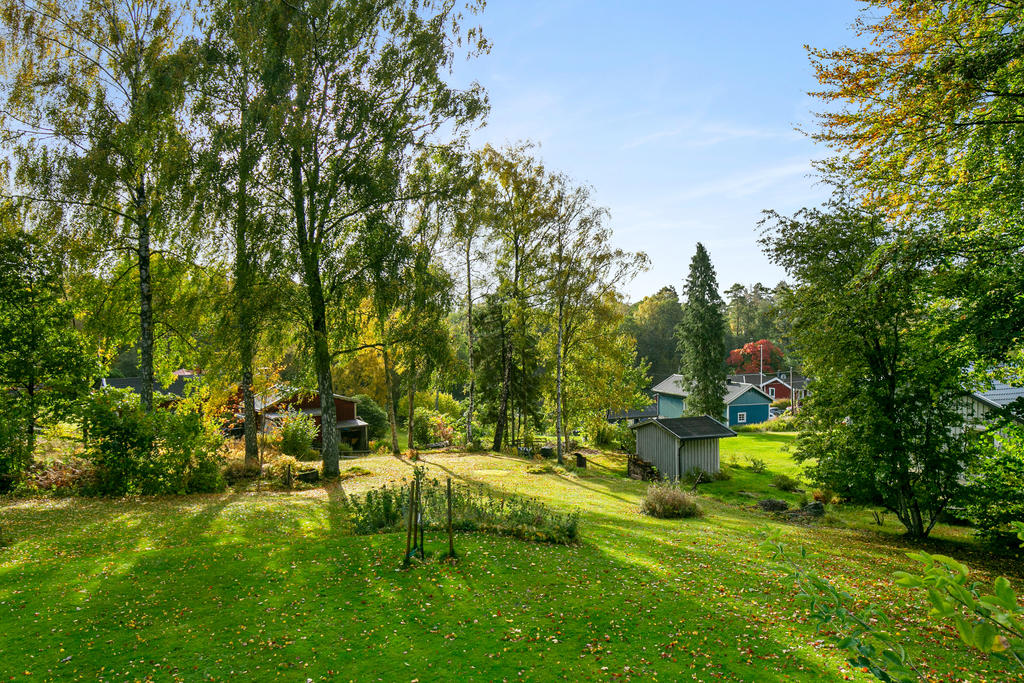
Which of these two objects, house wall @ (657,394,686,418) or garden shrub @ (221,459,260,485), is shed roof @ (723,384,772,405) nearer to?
house wall @ (657,394,686,418)

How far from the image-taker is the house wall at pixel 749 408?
5484cm

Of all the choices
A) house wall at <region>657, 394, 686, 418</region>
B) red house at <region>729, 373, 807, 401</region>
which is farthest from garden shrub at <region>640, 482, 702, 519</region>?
red house at <region>729, 373, 807, 401</region>

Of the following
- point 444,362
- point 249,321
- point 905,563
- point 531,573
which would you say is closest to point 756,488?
point 905,563

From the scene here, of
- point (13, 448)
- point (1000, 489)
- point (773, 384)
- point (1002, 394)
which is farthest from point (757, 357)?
point (13, 448)

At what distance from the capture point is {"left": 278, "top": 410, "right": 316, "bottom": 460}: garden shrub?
81.1ft

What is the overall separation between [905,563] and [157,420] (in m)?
20.0

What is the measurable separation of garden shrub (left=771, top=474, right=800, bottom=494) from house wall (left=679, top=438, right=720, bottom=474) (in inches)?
117

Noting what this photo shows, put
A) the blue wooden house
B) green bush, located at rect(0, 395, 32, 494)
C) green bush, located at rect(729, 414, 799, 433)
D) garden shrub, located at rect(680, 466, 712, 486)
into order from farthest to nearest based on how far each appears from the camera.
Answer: the blue wooden house < green bush, located at rect(729, 414, 799, 433) < garden shrub, located at rect(680, 466, 712, 486) < green bush, located at rect(0, 395, 32, 494)

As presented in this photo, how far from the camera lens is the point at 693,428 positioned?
29.5 meters

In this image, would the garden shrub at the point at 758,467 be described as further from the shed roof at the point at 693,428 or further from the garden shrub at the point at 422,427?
the garden shrub at the point at 422,427

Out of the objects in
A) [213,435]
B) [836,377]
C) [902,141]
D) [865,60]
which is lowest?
[213,435]

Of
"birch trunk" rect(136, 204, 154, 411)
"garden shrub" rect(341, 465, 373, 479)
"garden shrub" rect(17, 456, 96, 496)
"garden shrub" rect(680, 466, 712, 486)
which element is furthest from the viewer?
"garden shrub" rect(680, 466, 712, 486)

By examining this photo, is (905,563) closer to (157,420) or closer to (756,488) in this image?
(756,488)

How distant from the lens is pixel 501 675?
655cm
